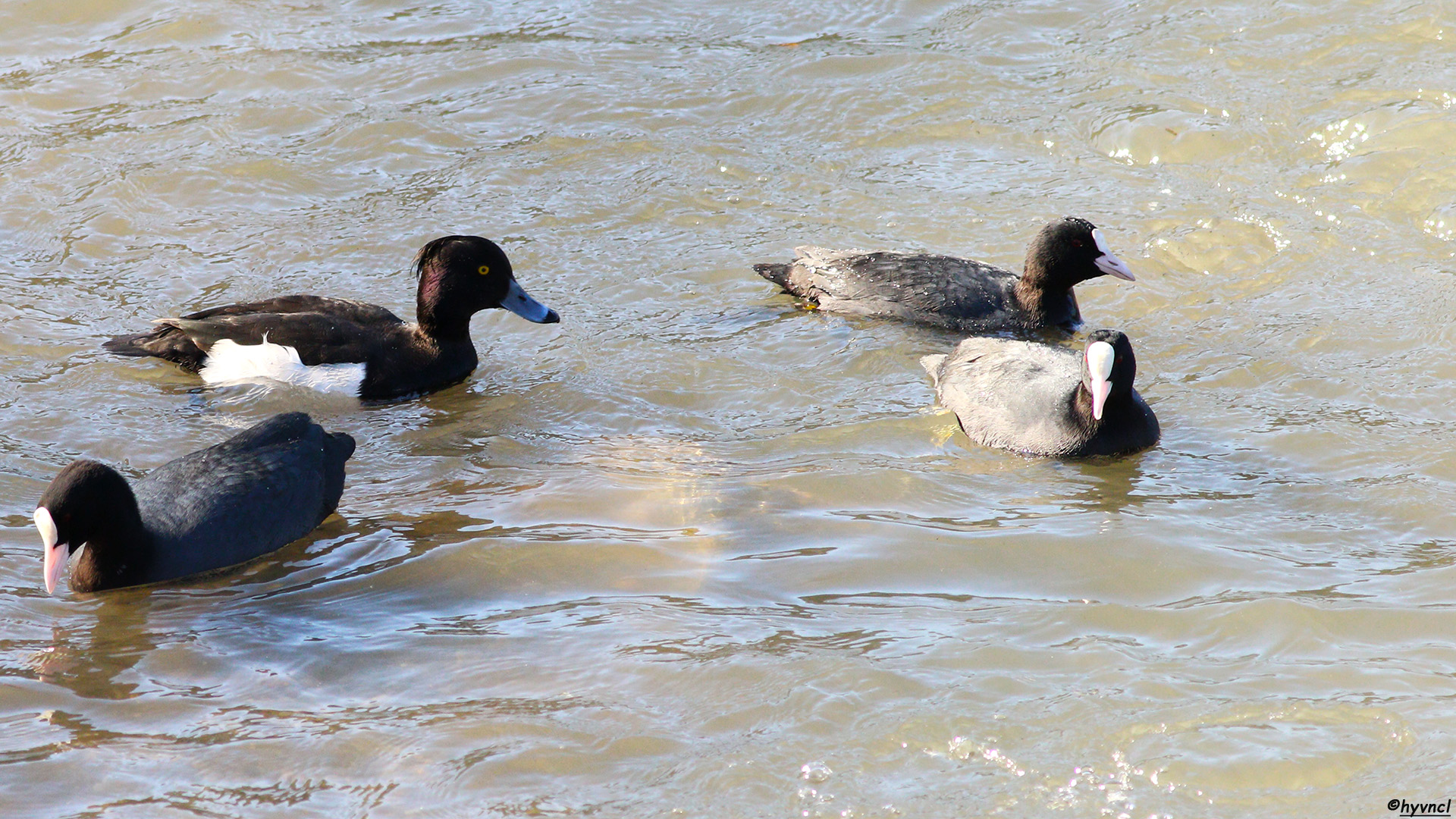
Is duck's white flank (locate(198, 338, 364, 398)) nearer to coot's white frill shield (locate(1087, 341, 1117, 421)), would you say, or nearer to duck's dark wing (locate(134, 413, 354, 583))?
duck's dark wing (locate(134, 413, 354, 583))

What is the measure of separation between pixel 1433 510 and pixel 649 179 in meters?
5.90

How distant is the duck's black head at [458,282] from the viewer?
762 cm

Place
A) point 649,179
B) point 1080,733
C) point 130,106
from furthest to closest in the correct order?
point 130,106 < point 649,179 < point 1080,733

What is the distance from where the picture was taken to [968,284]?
829 centimetres

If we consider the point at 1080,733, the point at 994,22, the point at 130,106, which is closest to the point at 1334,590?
the point at 1080,733

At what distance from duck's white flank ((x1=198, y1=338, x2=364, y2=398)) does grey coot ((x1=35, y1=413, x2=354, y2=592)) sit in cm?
108

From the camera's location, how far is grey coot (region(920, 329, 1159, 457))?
257 inches

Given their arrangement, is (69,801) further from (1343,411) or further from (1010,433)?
(1343,411)

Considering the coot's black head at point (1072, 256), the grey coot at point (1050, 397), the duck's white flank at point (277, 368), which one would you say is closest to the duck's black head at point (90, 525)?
the duck's white flank at point (277, 368)

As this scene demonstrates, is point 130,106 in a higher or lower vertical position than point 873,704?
higher

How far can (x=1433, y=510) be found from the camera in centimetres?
570

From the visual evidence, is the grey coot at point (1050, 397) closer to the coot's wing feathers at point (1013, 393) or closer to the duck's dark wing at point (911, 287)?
the coot's wing feathers at point (1013, 393)

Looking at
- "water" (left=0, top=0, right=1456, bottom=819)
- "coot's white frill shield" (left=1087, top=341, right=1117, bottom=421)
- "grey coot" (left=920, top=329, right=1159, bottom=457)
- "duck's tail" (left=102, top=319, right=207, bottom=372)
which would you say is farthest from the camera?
"duck's tail" (left=102, top=319, right=207, bottom=372)

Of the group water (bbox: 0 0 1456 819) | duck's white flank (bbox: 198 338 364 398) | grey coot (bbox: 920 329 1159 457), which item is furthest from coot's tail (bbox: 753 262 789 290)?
duck's white flank (bbox: 198 338 364 398)
